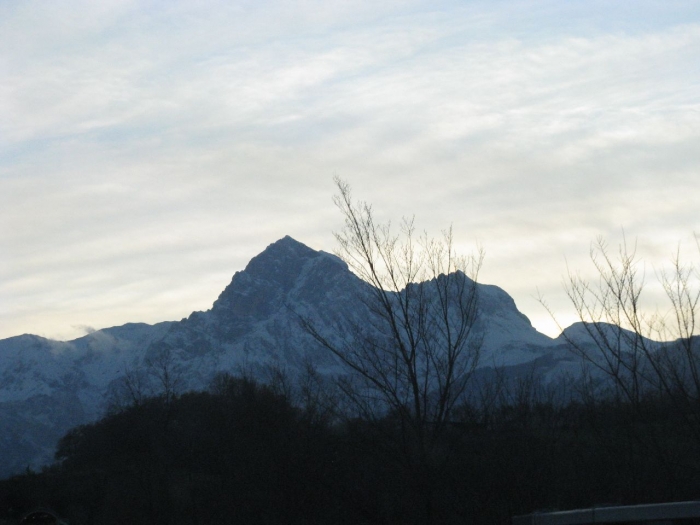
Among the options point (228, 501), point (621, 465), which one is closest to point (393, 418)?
point (621, 465)

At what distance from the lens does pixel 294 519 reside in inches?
598

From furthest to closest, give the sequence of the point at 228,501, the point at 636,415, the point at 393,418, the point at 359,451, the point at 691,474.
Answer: the point at 228,501, the point at 359,451, the point at 393,418, the point at 691,474, the point at 636,415

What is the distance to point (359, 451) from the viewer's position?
563 inches

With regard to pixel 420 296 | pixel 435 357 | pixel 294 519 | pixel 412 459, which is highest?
pixel 420 296

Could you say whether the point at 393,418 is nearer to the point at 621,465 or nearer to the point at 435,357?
the point at 435,357

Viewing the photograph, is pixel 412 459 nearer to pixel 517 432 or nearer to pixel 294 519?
pixel 517 432

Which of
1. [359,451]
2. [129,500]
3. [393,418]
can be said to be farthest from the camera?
[129,500]

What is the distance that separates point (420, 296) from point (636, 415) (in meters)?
3.36

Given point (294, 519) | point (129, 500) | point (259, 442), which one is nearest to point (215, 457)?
point (129, 500)

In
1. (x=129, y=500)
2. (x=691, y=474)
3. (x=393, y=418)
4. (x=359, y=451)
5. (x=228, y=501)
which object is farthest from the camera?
(x=129, y=500)

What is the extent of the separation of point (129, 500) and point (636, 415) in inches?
649

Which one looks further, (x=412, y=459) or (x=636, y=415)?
(x=412, y=459)

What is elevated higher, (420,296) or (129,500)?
(420,296)

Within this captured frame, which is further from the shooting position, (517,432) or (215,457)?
(215,457)
